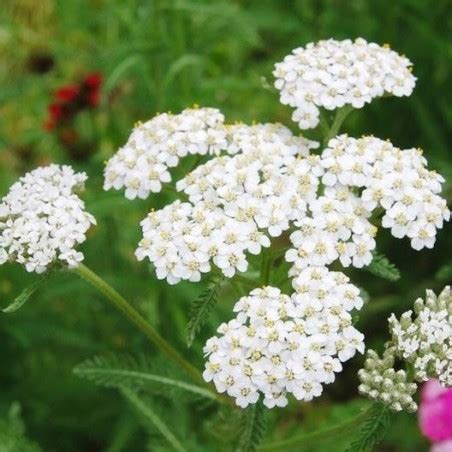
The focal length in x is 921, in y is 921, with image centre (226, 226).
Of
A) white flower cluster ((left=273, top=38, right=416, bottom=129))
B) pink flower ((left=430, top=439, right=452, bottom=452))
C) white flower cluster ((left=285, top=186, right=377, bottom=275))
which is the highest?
white flower cluster ((left=273, top=38, right=416, bottom=129))

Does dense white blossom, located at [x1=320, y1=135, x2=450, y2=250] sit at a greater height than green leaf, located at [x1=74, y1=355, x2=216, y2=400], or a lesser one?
greater

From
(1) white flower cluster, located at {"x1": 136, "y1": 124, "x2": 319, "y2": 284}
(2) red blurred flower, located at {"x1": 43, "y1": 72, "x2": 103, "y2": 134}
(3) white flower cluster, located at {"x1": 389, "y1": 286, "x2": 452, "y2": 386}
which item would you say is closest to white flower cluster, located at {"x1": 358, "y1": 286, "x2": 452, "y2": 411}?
(3) white flower cluster, located at {"x1": 389, "y1": 286, "x2": 452, "y2": 386}

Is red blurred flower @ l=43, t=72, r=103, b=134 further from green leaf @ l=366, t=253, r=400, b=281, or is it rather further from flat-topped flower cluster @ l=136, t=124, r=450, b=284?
green leaf @ l=366, t=253, r=400, b=281

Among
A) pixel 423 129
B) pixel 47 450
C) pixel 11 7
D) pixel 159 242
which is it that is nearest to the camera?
pixel 159 242

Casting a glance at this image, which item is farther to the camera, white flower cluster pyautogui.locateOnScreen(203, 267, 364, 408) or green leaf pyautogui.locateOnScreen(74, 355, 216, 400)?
green leaf pyautogui.locateOnScreen(74, 355, 216, 400)

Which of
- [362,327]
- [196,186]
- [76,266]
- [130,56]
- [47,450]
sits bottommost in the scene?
[47,450]

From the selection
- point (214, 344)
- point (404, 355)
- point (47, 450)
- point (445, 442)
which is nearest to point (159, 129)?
point (214, 344)

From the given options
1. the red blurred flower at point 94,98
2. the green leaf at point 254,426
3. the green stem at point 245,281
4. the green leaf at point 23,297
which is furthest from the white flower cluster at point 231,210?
the red blurred flower at point 94,98

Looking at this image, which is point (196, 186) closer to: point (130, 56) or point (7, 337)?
point (130, 56)
